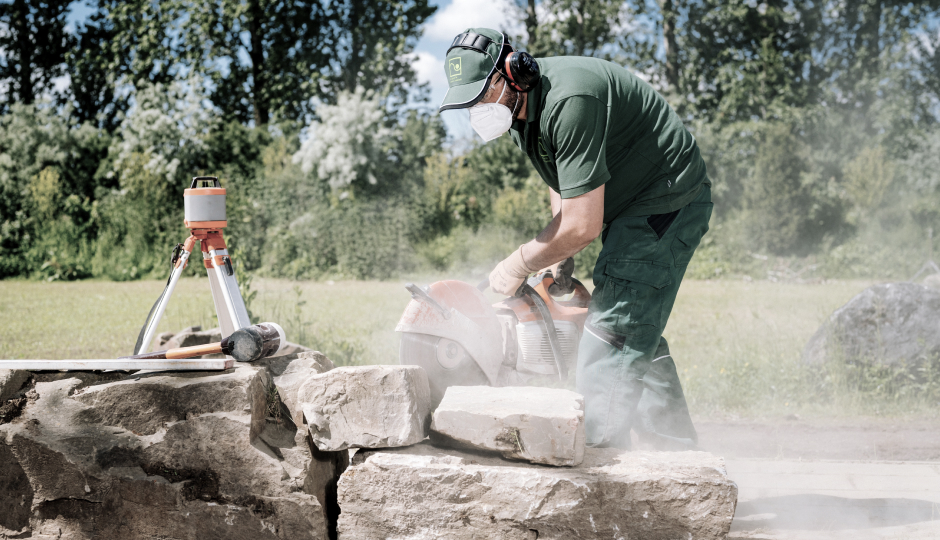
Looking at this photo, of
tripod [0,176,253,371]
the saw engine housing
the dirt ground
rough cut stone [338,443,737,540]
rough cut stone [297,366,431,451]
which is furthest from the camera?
the dirt ground

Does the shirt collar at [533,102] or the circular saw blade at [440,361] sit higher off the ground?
the shirt collar at [533,102]

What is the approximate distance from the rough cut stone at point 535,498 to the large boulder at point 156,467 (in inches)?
10.1

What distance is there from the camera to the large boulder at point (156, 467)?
2.38 meters

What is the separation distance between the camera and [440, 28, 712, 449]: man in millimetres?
2477

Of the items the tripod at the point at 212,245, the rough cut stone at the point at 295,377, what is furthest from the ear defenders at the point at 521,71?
the tripod at the point at 212,245

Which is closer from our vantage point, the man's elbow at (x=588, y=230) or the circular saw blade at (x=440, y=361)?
the man's elbow at (x=588, y=230)

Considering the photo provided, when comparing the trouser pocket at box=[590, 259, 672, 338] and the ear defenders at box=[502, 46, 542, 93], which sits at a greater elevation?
the ear defenders at box=[502, 46, 542, 93]

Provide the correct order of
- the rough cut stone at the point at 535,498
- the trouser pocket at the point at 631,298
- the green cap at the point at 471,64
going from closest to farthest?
1. the rough cut stone at the point at 535,498
2. the green cap at the point at 471,64
3. the trouser pocket at the point at 631,298

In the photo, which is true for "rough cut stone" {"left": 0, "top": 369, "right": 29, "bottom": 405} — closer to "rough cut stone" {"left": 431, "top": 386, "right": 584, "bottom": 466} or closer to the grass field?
"rough cut stone" {"left": 431, "top": 386, "right": 584, "bottom": 466}

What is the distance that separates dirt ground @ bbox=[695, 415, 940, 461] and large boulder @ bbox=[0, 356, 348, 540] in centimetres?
260

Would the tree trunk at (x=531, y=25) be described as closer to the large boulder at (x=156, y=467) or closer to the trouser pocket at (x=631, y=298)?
the trouser pocket at (x=631, y=298)

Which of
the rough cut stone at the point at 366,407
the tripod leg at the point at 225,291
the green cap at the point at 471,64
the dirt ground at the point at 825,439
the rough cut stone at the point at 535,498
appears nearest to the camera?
the rough cut stone at the point at 535,498

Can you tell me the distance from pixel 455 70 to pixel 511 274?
0.80 m

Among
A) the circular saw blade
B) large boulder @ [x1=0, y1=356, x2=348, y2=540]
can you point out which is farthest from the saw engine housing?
large boulder @ [x1=0, y1=356, x2=348, y2=540]
